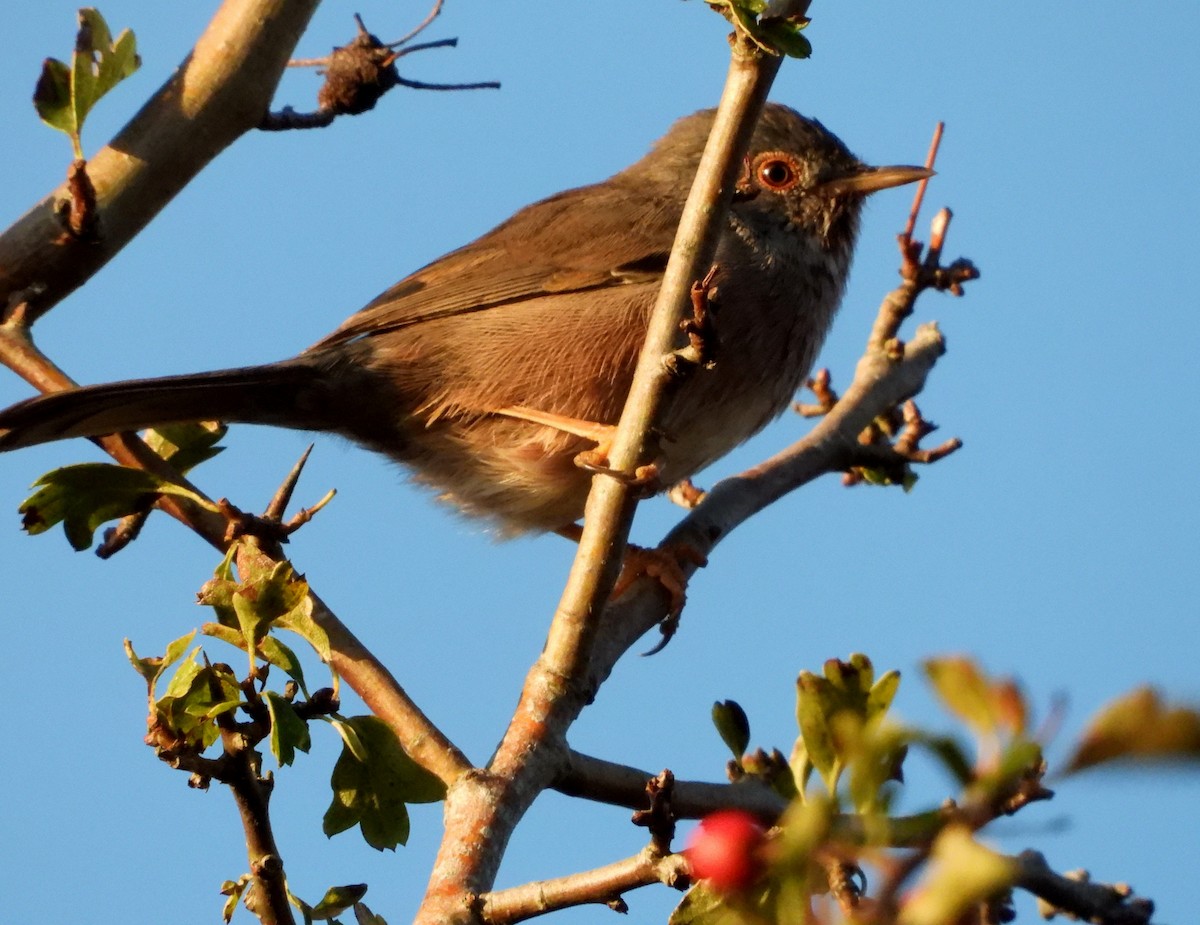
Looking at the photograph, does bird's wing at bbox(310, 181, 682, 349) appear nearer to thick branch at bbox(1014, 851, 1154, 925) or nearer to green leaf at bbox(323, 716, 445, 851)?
green leaf at bbox(323, 716, 445, 851)

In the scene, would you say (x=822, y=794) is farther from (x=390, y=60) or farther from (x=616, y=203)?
(x=616, y=203)

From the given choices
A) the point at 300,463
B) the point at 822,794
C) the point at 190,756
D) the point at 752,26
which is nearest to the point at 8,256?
the point at 300,463

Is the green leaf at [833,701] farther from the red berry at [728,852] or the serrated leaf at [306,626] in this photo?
the serrated leaf at [306,626]

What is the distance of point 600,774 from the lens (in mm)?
3271

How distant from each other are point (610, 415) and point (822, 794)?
13.3 feet

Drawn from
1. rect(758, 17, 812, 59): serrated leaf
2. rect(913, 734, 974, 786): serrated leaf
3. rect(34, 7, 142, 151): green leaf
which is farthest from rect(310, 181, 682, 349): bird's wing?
rect(913, 734, 974, 786): serrated leaf

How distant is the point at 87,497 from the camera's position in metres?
3.51

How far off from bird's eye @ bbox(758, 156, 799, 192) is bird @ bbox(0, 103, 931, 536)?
0.16 meters

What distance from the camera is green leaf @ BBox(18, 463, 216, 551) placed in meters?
3.46

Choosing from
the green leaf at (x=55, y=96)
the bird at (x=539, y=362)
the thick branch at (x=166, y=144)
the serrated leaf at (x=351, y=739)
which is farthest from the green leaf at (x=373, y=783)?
the bird at (x=539, y=362)

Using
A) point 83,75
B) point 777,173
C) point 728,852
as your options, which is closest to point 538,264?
point 777,173

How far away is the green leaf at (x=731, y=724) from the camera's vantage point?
9.72ft

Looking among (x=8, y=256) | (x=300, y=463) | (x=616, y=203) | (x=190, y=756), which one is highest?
(x=616, y=203)

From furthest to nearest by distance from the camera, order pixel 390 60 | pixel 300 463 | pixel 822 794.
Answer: pixel 390 60 → pixel 300 463 → pixel 822 794
